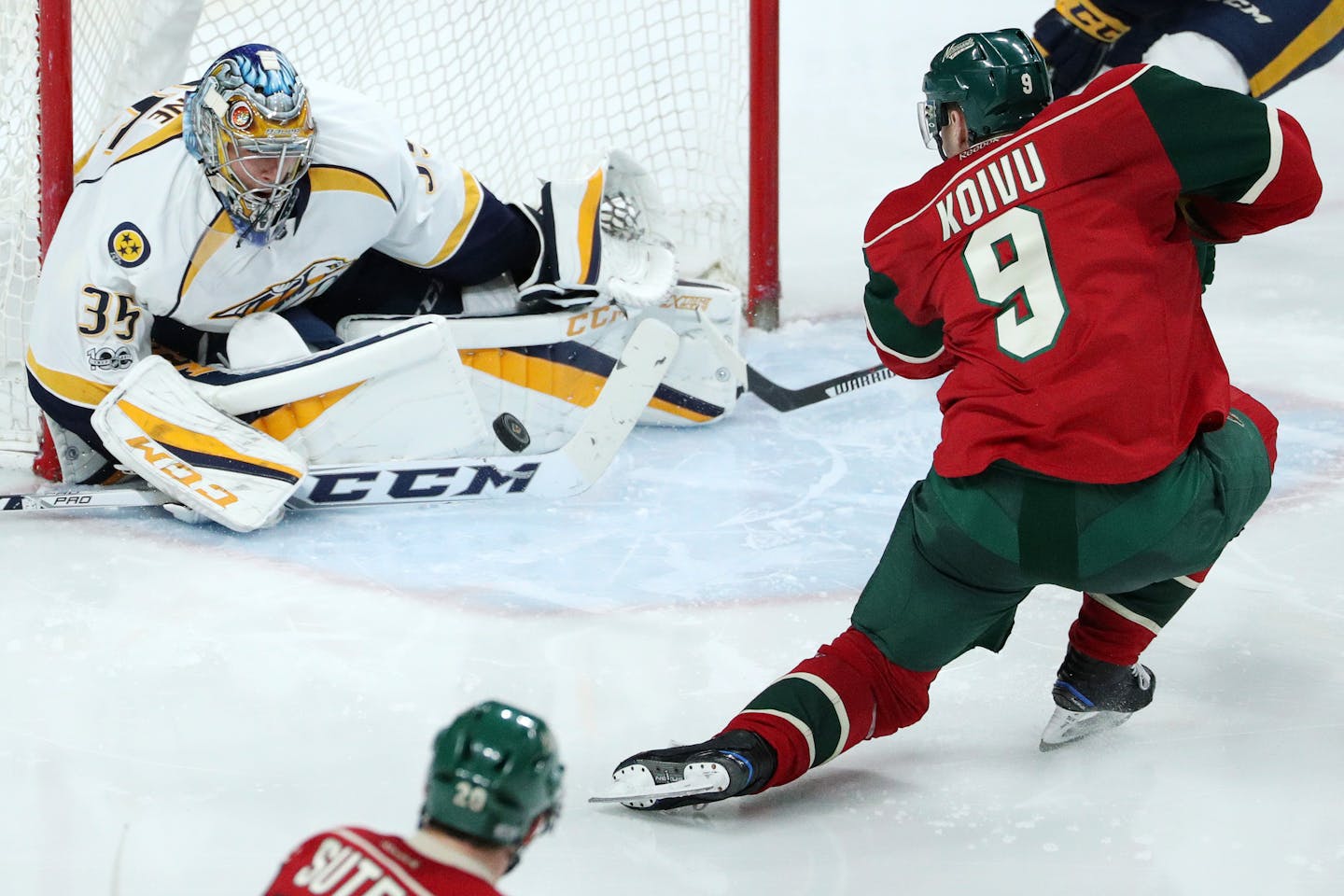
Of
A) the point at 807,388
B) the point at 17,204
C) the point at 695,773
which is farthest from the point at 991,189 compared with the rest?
the point at 17,204

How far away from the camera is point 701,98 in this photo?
156 inches

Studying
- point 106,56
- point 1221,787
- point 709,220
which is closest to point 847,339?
point 709,220

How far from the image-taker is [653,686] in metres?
1.93

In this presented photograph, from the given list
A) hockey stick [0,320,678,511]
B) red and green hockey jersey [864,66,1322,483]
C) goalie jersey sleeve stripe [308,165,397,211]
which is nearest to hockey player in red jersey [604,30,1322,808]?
red and green hockey jersey [864,66,1322,483]

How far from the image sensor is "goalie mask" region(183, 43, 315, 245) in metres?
2.36

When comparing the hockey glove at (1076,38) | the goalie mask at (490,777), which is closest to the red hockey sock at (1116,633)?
the goalie mask at (490,777)

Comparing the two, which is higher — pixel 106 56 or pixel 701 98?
pixel 106 56

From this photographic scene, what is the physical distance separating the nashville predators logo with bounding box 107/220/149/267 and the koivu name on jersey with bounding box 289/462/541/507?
455mm

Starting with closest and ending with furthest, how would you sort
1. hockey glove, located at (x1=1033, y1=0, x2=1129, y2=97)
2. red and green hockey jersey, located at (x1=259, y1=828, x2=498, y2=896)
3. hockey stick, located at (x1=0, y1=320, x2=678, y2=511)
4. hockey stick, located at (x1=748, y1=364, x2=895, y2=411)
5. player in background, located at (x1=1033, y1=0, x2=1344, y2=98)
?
red and green hockey jersey, located at (x1=259, y1=828, x2=498, y2=896) → hockey stick, located at (x1=0, y1=320, x2=678, y2=511) → hockey stick, located at (x1=748, y1=364, x2=895, y2=411) → player in background, located at (x1=1033, y1=0, x2=1344, y2=98) → hockey glove, located at (x1=1033, y1=0, x2=1129, y2=97)

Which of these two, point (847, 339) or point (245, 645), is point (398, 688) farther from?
point (847, 339)

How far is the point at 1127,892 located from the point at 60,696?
1.29 m

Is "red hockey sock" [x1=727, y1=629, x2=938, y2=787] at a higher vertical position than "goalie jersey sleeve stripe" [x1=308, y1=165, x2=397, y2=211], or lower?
lower

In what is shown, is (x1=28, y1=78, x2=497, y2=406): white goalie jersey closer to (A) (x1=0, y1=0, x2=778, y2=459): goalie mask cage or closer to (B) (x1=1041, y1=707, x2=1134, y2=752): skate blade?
(A) (x1=0, y1=0, x2=778, y2=459): goalie mask cage

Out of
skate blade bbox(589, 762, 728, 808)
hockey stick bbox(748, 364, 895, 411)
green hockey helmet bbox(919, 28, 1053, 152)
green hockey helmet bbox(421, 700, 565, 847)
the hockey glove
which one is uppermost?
green hockey helmet bbox(919, 28, 1053, 152)
